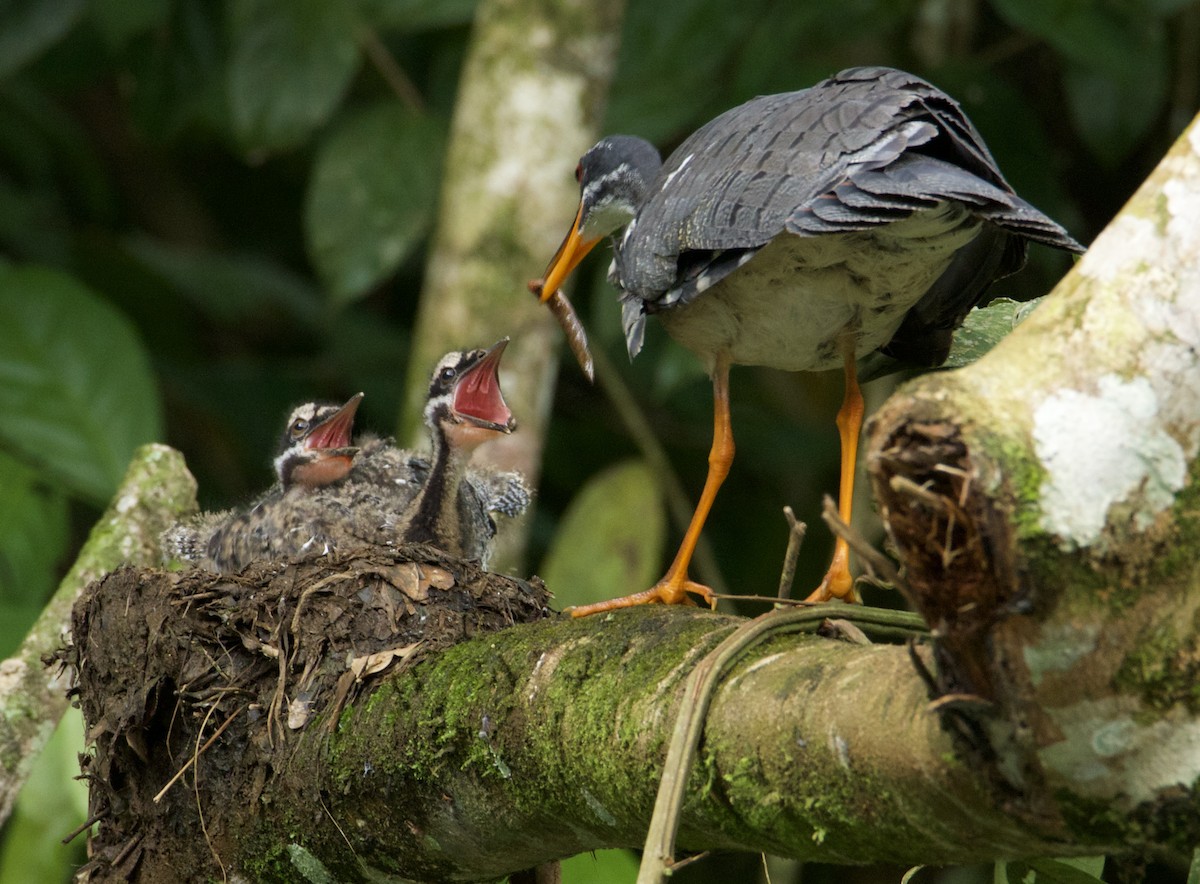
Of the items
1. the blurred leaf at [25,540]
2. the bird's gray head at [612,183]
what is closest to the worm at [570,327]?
the bird's gray head at [612,183]

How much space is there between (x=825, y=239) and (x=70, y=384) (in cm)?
433

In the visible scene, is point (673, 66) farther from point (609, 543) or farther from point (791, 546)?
point (791, 546)

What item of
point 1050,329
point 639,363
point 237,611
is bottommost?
point 639,363

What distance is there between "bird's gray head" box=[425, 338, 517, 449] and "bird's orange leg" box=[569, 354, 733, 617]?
1.28 meters

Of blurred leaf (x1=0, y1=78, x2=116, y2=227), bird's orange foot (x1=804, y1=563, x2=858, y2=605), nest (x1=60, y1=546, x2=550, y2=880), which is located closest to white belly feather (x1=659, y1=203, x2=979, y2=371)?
bird's orange foot (x1=804, y1=563, x2=858, y2=605)

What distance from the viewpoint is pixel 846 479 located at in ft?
13.3

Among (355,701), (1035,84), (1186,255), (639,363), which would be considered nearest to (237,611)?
(355,701)

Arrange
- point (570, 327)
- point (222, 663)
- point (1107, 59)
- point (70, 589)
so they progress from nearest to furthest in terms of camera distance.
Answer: point (222, 663) → point (570, 327) → point (70, 589) → point (1107, 59)

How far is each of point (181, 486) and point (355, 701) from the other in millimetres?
2021

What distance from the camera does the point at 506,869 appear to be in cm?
308

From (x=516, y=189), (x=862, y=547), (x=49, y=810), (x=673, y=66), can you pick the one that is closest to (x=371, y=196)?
(x=516, y=189)

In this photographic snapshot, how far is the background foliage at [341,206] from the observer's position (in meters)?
6.38

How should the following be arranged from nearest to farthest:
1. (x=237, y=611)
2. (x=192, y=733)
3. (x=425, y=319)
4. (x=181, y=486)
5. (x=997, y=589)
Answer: (x=997, y=589)
(x=192, y=733)
(x=237, y=611)
(x=181, y=486)
(x=425, y=319)

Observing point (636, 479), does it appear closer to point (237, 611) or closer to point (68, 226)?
point (237, 611)
